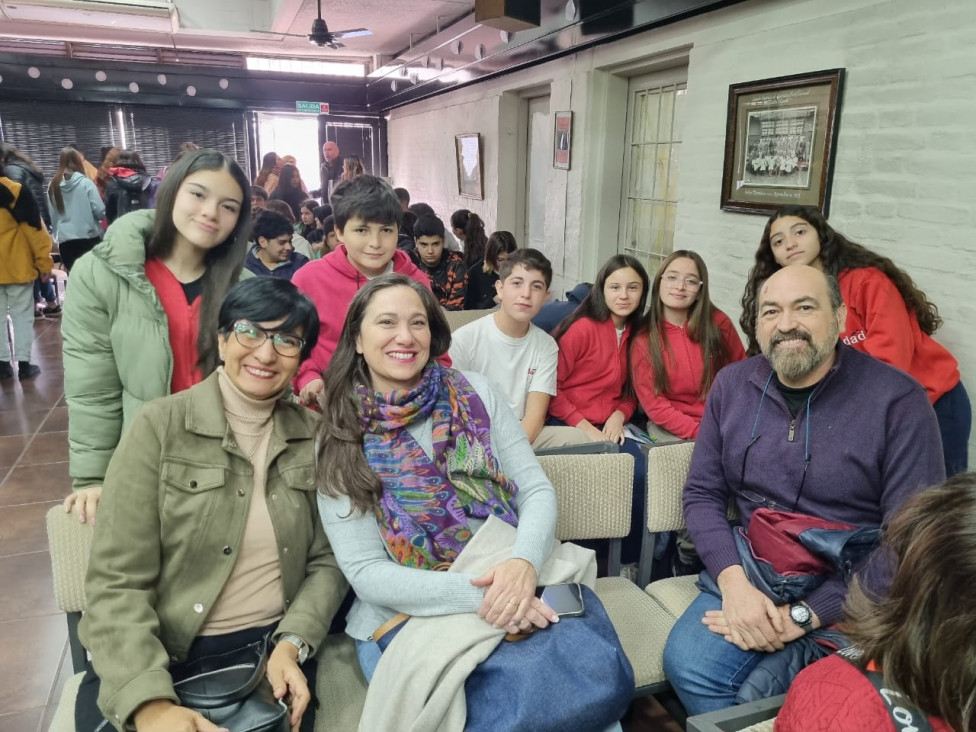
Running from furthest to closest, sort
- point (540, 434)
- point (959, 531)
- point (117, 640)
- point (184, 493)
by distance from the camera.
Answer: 1. point (540, 434)
2. point (184, 493)
3. point (117, 640)
4. point (959, 531)

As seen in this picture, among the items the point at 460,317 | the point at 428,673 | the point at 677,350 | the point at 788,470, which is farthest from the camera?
the point at 460,317

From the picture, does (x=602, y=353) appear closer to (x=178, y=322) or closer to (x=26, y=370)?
(x=178, y=322)

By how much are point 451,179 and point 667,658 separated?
7561 mm

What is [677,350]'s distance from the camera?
114 inches

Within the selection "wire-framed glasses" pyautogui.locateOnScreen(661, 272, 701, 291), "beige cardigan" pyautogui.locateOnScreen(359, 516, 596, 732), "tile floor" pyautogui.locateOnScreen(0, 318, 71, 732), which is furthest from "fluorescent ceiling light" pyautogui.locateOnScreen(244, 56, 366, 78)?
"beige cardigan" pyautogui.locateOnScreen(359, 516, 596, 732)

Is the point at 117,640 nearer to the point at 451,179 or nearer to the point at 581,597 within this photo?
the point at 581,597

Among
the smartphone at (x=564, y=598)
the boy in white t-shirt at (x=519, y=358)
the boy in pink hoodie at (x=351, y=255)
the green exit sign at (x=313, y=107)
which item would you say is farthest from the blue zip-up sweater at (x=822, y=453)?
the green exit sign at (x=313, y=107)

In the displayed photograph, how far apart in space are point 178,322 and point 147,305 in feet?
0.31

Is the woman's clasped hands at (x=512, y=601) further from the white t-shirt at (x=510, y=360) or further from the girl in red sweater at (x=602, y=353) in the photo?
the girl in red sweater at (x=602, y=353)

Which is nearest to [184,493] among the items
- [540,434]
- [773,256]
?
[540,434]

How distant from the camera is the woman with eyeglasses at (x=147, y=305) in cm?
175

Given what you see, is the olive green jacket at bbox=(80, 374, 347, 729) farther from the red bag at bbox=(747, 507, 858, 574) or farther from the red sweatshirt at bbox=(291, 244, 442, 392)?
the red bag at bbox=(747, 507, 858, 574)

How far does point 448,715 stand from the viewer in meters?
1.31

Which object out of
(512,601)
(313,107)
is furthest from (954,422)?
(313,107)
